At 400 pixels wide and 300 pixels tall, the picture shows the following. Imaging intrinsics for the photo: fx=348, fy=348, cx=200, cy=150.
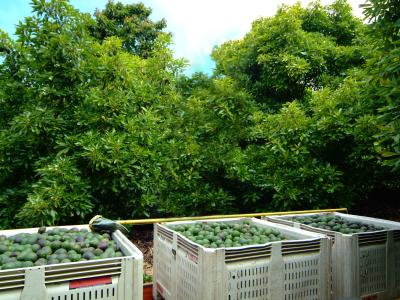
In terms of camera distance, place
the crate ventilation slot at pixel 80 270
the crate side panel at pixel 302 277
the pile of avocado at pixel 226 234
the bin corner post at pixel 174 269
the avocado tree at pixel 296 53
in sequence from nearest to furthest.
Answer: the crate ventilation slot at pixel 80 270, the crate side panel at pixel 302 277, the pile of avocado at pixel 226 234, the bin corner post at pixel 174 269, the avocado tree at pixel 296 53

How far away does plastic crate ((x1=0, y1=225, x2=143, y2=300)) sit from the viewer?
6.50 ft

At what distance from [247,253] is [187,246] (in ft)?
1.73

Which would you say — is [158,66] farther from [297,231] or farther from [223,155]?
[297,231]

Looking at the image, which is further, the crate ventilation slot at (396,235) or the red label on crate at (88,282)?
the crate ventilation slot at (396,235)

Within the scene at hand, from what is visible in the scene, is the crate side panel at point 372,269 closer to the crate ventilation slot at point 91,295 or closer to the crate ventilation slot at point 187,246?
the crate ventilation slot at point 187,246

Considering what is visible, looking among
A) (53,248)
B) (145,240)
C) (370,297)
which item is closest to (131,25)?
(145,240)

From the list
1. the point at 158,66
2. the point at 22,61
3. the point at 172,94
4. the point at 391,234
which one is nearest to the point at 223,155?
the point at 172,94

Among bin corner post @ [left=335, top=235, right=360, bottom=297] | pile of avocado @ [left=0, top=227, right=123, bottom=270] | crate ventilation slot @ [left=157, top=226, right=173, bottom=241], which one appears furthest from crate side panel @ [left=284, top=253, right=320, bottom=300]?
pile of avocado @ [left=0, top=227, right=123, bottom=270]

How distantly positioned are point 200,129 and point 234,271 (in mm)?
3611

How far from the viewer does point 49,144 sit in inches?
183

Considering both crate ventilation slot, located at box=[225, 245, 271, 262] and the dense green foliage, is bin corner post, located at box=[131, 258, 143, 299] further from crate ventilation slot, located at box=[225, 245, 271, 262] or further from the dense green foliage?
the dense green foliage

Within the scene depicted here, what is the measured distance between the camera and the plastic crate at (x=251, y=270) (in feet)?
8.57

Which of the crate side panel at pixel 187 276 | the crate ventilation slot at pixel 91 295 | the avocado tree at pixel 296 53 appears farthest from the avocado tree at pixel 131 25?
the crate ventilation slot at pixel 91 295

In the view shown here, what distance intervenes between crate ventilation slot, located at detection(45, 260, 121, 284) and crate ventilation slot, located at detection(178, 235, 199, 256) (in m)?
0.73
